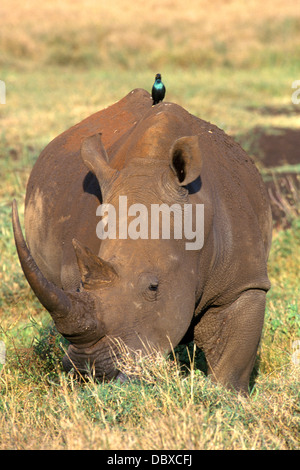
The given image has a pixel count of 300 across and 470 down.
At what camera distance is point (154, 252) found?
3881 millimetres

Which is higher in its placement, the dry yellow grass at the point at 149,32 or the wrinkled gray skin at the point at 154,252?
the dry yellow grass at the point at 149,32

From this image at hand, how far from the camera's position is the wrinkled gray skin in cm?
371

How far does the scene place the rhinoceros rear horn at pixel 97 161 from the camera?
4277 millimetres

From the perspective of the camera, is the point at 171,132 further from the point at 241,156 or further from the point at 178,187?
the point at 241,156

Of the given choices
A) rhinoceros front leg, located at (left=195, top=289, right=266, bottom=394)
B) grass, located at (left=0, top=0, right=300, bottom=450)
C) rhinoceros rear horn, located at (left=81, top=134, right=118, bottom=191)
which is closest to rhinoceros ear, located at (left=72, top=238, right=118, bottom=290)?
grass, located at (left=0, top=0, right=300, bottom=450)

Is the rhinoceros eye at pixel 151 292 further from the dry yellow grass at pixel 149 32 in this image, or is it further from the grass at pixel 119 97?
the dry yellow grass at pixel 149 32

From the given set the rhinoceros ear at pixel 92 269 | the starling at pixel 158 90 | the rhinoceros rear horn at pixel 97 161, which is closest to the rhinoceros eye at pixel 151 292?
the rhinoceros ear at pixel 92 269

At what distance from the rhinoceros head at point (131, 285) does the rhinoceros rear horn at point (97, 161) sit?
0.11m

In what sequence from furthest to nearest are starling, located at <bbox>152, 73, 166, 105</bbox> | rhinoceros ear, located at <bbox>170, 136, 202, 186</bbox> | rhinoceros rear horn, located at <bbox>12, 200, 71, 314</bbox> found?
starling, located at <bbox>152, 73, 166, 105</bbox> → rhinoceros ear, located at <bbox>170, 136, 202, 186</bbox> → rhinoceros rear horn, located at <bbox>12, 200, 71, 314</bbox>

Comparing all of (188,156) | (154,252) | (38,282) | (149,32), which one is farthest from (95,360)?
(149,32)

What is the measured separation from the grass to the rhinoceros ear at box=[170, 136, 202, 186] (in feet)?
2.89

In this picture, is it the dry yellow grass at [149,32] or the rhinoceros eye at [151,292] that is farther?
the dry yellow grass at [149,32]

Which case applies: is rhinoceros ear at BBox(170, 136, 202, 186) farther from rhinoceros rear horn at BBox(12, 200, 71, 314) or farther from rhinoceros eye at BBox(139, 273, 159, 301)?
rhinoceros rear horn at BBox(12, 200, 71, 314)
